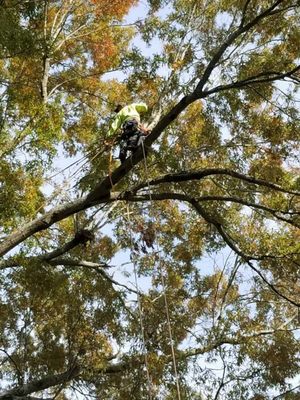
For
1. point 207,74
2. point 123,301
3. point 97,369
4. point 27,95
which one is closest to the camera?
point 207,74

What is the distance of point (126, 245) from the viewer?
9617mm

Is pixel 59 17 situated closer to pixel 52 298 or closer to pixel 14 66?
pixel 14 66

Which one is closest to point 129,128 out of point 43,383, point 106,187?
point 106,187

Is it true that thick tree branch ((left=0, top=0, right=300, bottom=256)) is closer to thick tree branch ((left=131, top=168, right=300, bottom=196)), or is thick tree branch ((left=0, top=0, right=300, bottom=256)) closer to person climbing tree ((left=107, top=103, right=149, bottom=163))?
person climbing tree ((left=107, top=103, right=149, bottom=163))

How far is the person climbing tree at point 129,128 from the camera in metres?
6.03

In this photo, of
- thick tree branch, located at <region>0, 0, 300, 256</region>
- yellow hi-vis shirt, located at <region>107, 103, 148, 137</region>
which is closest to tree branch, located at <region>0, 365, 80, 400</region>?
thick tree branch, located at <region>0, 0, 300, 256</region>

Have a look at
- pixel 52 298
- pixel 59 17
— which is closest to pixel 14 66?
pixel 59 17

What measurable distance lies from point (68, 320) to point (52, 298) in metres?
0.68

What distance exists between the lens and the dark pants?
19.6 feet

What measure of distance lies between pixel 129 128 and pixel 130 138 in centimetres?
19

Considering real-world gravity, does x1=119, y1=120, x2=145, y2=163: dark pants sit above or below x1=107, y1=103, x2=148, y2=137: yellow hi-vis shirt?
below

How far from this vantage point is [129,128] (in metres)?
6.21

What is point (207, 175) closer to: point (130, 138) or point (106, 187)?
point (130, 138)

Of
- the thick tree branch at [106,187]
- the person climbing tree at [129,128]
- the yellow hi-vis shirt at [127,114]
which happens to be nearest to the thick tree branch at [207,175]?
the thick tree branch at [106,187]
